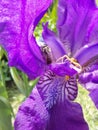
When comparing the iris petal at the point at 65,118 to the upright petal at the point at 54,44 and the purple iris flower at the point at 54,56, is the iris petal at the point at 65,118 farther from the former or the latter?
the upright petal at the point at 54,44

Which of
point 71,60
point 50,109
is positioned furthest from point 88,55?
point 50,109

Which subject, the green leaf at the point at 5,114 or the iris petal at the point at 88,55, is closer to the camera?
the iris petal at the point at 88,55

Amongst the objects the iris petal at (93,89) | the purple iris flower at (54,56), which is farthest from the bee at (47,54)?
the iris petal at (93,89)

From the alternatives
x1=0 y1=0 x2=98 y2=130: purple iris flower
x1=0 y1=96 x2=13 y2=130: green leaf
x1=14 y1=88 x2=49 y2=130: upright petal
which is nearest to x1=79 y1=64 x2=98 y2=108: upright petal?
x1=0 y1=0 x2=98 y2=130: purple iris flower

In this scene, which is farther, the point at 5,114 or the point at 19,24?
the point at 5,114

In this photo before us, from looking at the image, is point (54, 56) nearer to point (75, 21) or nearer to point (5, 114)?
point (75, 21)

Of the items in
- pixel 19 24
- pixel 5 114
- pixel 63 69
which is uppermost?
pixel 19 24

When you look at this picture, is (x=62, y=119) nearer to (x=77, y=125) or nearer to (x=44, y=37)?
(x=77, y=125)

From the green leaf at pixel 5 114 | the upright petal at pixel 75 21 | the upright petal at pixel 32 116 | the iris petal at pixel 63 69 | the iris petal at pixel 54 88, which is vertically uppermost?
the upright petal at pixel 75 21
